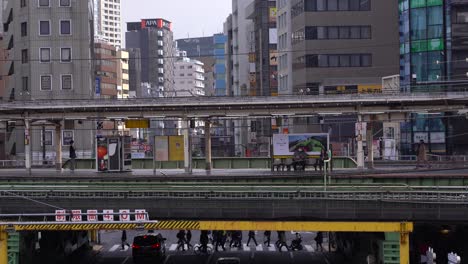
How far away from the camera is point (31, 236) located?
40250 mm

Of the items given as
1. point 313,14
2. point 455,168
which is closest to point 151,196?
point 455,168

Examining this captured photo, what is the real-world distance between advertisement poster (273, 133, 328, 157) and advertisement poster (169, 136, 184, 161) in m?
6.63

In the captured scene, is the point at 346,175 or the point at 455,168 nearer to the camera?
the point at 346,175

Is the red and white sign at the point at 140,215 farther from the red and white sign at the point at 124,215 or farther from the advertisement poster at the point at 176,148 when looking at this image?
the advertisement poster at the point at 176,148

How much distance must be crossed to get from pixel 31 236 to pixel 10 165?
3615cm

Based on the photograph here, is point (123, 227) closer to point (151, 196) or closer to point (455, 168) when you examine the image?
point (151, 196)

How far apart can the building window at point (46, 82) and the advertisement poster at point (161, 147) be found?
31.8m

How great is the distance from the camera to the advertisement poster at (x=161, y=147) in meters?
55.1

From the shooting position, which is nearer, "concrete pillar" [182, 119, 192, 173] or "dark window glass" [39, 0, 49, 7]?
"concrete pillar" [182, 119, 192, 173]

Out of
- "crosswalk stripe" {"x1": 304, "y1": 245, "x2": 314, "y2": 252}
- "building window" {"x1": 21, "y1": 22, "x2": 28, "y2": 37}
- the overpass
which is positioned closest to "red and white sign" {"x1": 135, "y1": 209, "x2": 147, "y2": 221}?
the overpass

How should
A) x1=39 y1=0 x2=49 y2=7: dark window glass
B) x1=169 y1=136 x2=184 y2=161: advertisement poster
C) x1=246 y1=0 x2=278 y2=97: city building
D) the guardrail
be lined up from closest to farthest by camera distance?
1. the guardrail
2. x1=169 y1=136 x2=184 y2=161: advertisement poster
3. x1=39 y1=0 x2=49 y2=7: dark window glass
4. x1=246 y1=0 x2=278 y2=97: city building

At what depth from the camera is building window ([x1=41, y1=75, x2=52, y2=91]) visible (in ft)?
273

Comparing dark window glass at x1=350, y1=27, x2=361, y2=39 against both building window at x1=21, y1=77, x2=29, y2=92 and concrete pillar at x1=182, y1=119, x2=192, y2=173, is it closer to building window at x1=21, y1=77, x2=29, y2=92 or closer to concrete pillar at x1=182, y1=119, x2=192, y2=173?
building window at x1=21, y1=77, x2=29, y2=92

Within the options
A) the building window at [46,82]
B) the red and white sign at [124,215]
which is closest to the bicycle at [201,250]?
the red and white sign at [124,215]
